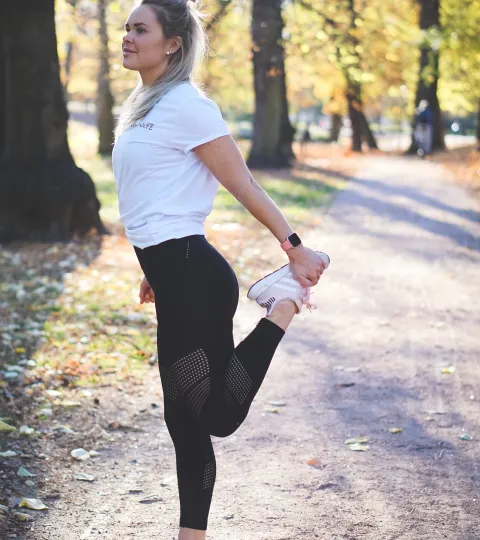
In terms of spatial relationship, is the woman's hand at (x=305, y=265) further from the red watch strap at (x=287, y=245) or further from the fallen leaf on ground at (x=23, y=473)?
the fallen leaf on ground at (x=23, y=473)

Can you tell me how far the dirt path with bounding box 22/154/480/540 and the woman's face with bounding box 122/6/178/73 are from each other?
1971 mm

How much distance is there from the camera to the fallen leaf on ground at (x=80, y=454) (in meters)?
4.68

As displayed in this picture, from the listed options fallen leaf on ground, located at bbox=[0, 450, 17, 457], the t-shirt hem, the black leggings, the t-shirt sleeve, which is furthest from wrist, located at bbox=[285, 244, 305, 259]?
fallen leaf on ground, located at bbox=[0, 450, 17, 457]

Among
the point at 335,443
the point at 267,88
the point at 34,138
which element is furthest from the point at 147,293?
the point at 267,88

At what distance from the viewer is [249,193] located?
3.09m

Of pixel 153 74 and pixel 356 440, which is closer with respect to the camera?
pixel 153 74

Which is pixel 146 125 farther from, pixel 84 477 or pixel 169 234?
pixel 84 477

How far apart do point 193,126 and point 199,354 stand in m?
0.81

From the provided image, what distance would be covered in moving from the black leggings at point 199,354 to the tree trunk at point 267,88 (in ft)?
61.5

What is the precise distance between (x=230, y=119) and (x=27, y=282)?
83.3 m

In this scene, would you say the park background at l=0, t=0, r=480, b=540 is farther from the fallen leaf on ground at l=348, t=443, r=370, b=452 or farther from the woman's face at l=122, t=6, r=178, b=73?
the woman's face at l=122, t=6, r=178, b=73

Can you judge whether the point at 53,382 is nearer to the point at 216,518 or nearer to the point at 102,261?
the point at 216,518

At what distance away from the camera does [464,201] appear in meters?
17.7

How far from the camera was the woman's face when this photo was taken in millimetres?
3137
